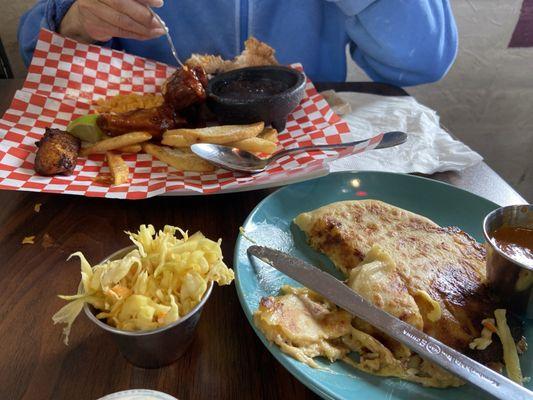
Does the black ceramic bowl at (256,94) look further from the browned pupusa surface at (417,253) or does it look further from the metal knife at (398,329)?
the metal knife at (398,329)

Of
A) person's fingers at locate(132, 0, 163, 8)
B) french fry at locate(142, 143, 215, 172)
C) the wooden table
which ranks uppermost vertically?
person's fingers at locate(132, 0, 163, 8)

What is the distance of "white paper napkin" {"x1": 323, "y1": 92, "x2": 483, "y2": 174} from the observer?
1.72 m

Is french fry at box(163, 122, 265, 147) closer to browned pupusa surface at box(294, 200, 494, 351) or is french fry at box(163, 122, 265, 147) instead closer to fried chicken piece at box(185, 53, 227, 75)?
browned pupusa surface at box(294, 200, 494, 351)

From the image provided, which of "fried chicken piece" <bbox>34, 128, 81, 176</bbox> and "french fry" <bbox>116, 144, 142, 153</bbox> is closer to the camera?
"fried chicken piece" <bbox>34, 128, 81, 176</bbox>

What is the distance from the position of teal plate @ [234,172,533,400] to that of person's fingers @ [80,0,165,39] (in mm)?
1002

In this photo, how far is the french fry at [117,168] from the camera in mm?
1492

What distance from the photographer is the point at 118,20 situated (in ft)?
5.97

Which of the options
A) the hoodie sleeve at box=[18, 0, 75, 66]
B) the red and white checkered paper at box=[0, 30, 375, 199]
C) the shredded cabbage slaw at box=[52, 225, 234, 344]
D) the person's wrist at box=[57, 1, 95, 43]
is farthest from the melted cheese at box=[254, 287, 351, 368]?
the hoodie sleeve at box=[18, 0, 75, 66]

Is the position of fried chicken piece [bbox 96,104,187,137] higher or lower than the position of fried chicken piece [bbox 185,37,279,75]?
lower

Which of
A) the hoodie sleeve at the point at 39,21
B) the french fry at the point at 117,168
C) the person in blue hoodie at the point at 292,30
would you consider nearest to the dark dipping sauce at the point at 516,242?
the french fry at the point at 117,168

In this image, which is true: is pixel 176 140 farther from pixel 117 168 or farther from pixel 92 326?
pixel 92 326

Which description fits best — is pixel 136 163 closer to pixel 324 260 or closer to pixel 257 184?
pixel 257 184

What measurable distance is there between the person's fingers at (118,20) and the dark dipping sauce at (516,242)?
154 centimetres

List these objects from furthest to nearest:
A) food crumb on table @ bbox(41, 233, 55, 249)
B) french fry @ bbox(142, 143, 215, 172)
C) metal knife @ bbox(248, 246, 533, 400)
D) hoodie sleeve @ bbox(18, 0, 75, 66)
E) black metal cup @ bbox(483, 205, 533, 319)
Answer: hoodie sleeve @ bbox(18, 0, 75, 66) < french fry @ bbox(142, 143, 215, 172) < food crumb on table @ bbox(41, 233, 55, 249) < black metal cup @ bbox(483, 205, 533, 319) < metal knife @ bbox(248, 246, 533, 400)
